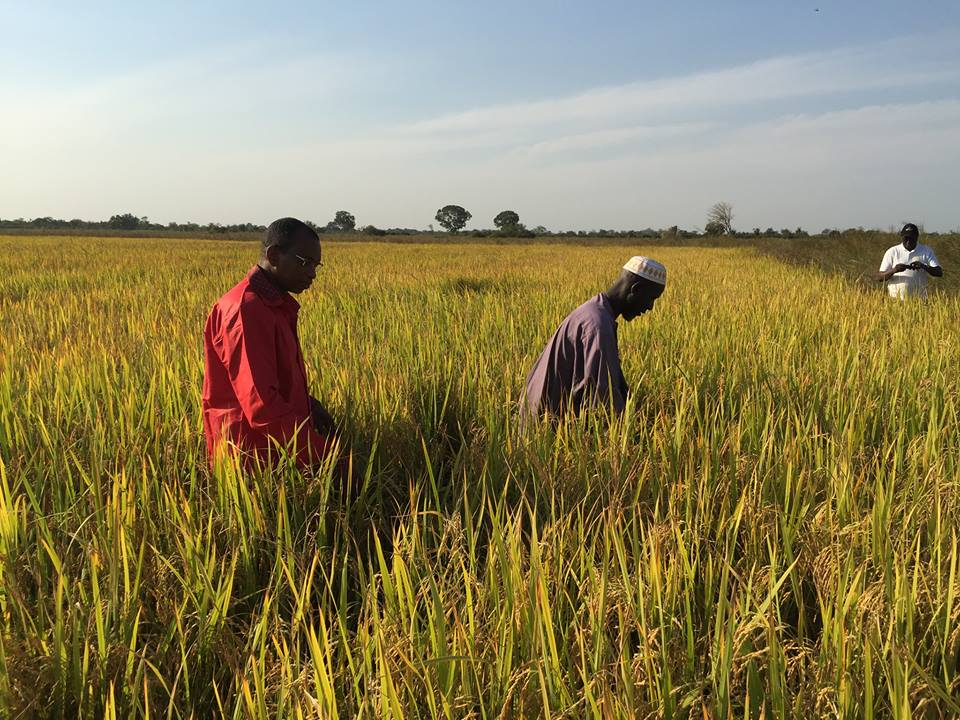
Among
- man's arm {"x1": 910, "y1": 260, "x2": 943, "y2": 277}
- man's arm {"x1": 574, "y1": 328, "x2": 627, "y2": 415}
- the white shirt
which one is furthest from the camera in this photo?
the white shirt

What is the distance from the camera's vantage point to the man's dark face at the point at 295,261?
184cm

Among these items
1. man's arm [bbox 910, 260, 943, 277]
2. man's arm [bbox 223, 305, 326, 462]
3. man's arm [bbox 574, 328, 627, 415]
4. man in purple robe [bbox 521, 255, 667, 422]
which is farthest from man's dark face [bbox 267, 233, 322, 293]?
man's arm [bbox 910, 260, 943, 277]

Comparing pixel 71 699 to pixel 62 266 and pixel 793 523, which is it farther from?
pixel 62 266

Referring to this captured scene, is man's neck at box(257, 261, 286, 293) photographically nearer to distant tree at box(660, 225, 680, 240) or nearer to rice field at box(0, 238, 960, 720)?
rice field at box(0, 238, 960, 720)

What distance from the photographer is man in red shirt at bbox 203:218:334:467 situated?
68.8 inches

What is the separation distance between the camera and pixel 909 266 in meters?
5.98

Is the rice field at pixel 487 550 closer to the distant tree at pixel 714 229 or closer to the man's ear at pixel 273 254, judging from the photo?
the man's ear at pixel 273 254

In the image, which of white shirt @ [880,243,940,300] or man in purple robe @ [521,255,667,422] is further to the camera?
white shirt @ [880,243,940,300]

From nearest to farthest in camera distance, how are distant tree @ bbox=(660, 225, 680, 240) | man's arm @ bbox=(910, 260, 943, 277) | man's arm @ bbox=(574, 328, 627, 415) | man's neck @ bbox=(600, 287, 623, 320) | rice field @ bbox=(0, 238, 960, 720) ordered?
rice field @ bbox=(0, 238, 960, 720) < man's arm @ bbox=(574, 328, 627, 415) < man's neck @ bbox=(600, 287, 623, 320) < man's arm @ bbox=(910, 260, 943, 277) < distant tree @ bbox=(660, 225, 680, 240)

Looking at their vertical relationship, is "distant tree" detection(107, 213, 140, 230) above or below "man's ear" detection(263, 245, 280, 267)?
above

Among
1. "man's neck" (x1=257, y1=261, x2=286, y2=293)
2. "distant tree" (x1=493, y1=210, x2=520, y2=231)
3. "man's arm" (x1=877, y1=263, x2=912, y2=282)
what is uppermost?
"distant tree" (x1=493, y1=210, x2=520, y2=231)

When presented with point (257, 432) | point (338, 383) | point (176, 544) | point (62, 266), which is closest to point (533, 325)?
point (338, 383)

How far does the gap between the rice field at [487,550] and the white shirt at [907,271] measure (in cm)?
291

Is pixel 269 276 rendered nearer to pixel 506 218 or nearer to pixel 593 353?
pixel 593 353
